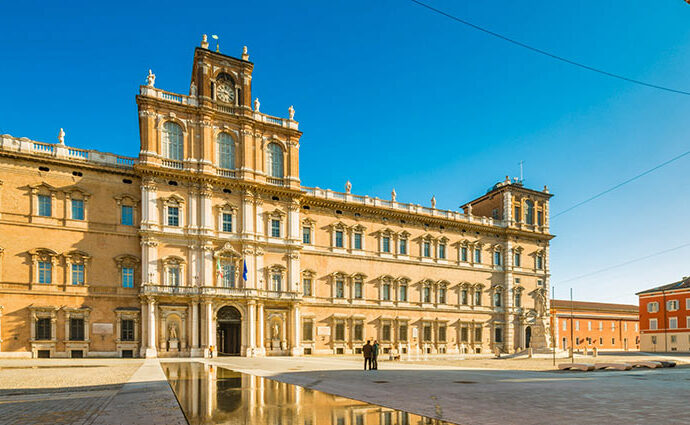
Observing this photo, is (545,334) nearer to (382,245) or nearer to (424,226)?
(424,226)

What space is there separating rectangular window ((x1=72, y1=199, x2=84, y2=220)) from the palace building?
133 mm

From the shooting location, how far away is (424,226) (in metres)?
52.6

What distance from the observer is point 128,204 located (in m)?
37.6

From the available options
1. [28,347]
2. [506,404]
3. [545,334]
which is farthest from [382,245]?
[506,404]

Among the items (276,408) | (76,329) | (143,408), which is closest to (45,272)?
(76,329)

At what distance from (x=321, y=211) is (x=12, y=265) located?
2516cm

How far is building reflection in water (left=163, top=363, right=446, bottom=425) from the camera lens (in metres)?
8.99

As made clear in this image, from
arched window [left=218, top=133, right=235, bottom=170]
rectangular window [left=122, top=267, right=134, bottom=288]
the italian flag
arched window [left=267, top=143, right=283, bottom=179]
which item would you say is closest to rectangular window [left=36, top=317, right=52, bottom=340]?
rectangular window [left=122, top=267, right=134, bottom=288]

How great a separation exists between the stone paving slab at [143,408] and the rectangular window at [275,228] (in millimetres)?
28312

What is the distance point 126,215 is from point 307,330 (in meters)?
18.5

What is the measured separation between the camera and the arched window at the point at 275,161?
43344 millimetres

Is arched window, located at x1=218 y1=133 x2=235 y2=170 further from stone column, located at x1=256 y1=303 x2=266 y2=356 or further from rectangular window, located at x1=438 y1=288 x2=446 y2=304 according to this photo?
rectangular window, located at x1=438 y1=288 x2=446 y2=304

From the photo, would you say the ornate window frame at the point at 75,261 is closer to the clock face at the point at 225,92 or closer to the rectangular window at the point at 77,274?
the rectangular window at the point at 77,274

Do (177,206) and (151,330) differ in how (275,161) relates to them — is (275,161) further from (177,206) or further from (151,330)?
(151,330)
